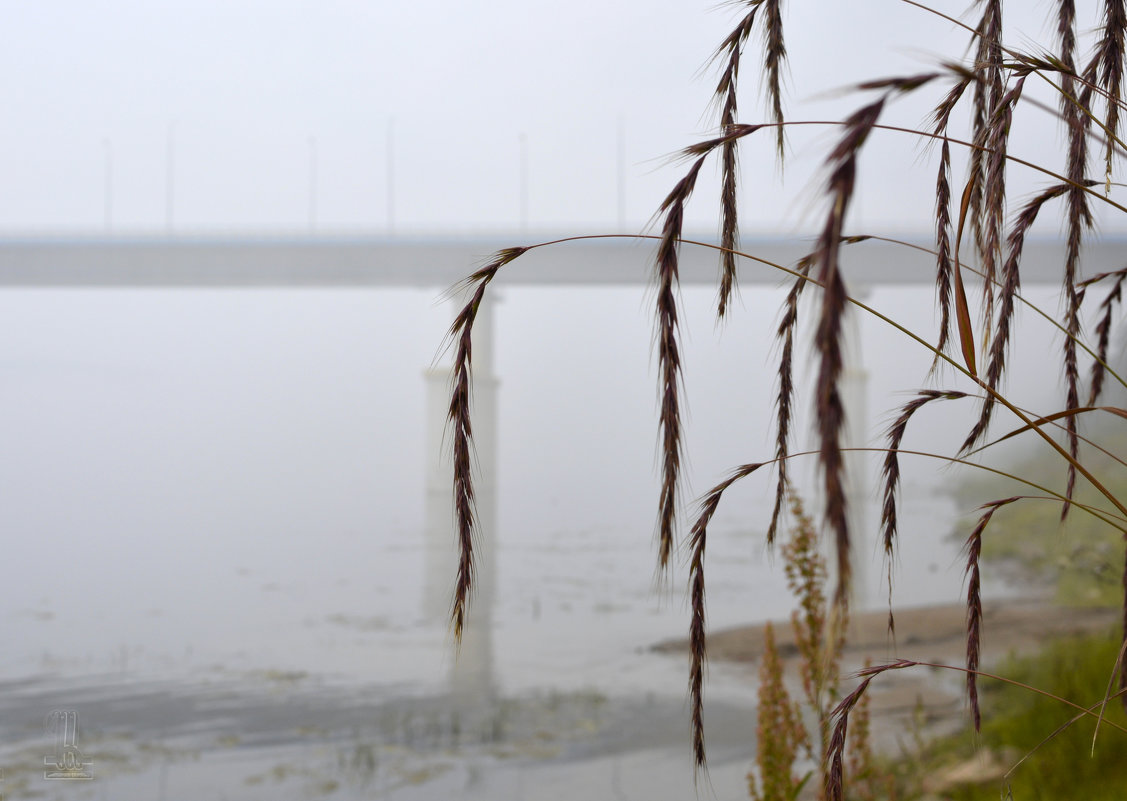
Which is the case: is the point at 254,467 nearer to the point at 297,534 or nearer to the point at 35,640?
the point at 297,534

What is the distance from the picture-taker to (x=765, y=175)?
588cm

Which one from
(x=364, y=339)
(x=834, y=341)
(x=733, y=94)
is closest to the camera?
(x=834, y=341)

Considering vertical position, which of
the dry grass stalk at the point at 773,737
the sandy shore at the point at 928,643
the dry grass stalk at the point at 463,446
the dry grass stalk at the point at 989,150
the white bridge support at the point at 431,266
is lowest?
the sandy shore at the point at 928,643

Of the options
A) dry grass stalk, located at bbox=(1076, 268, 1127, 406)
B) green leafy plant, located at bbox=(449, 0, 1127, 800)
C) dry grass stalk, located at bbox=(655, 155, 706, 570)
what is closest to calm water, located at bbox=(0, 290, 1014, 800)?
dry grass stalk, located at bbox=(1076, 268, 1127, 406)

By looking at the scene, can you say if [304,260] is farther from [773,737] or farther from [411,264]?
[773,737]

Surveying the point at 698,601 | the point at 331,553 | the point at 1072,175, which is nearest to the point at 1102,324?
the point at 1072,175

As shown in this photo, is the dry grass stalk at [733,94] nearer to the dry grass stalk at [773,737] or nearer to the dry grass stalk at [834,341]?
the dry grass stalk at [834,341]

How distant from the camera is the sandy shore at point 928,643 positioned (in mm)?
4152

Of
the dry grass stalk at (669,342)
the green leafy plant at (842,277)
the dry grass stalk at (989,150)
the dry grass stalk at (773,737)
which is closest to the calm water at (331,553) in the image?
the dry grass stalk at (773,737)

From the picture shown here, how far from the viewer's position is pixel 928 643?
4812 millimetres

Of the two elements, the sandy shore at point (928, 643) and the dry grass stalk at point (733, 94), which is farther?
the sandy shore at point (928, 643)
